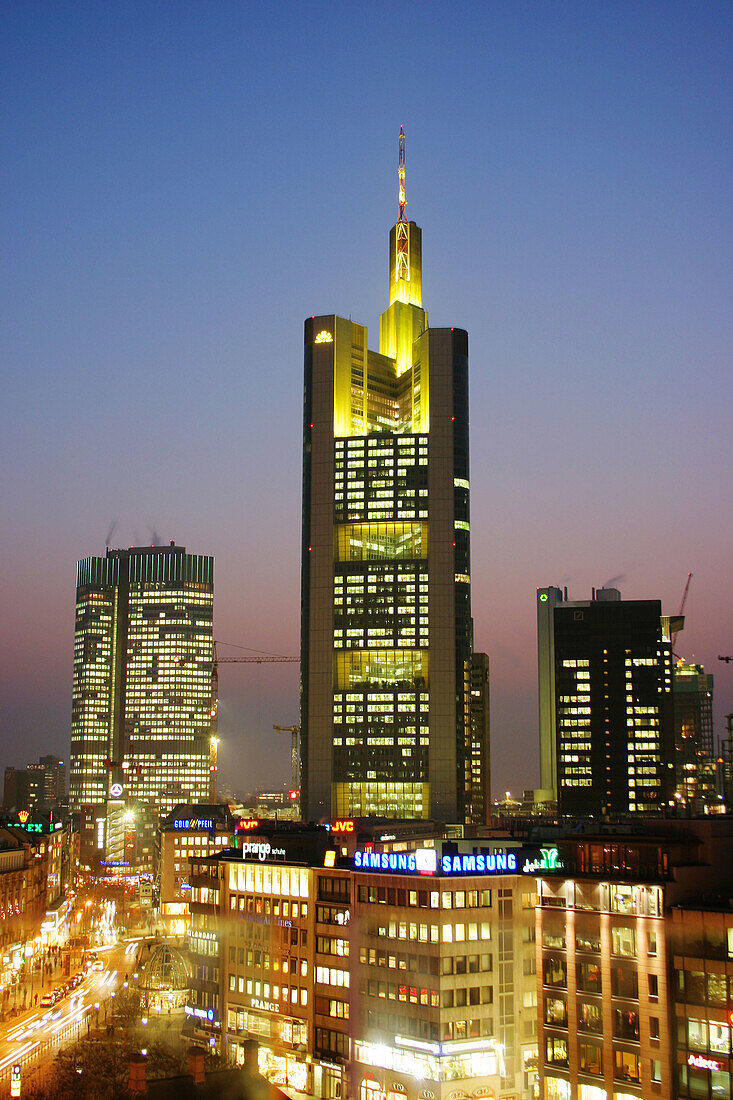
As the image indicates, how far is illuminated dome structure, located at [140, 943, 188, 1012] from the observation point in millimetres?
141500

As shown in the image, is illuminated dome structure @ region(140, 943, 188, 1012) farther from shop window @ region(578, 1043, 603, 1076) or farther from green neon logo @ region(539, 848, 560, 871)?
shop window @ region(578, 1043, 603, 1076)

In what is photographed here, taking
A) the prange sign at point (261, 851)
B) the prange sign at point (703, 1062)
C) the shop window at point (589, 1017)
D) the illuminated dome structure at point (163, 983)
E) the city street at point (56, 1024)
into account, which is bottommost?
the city street at point (56, 1024)

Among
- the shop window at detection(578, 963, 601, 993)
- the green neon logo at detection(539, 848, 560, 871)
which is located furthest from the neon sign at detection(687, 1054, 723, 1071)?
the green neon logo at detection(539, 848, 560, 871)

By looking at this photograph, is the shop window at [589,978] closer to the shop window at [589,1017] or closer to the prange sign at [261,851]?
the shop window at [589,1017]

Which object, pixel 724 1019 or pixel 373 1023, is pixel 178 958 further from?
pixel 724 1019

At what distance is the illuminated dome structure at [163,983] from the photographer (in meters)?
142

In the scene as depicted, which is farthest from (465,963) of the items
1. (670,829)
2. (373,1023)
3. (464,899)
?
(670,829)

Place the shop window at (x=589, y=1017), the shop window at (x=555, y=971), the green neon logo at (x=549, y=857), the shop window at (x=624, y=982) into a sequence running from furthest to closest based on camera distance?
the green neon logo at (x=549, y=857) → the shop window at (x=555, y=971) → the shop window at (x=589, y=1017) → the shop window at (x=624, y=982)

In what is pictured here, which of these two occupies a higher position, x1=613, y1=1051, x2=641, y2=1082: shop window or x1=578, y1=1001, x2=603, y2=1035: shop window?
x1=578, y1=1001, x2=603, y2=1035: shop window

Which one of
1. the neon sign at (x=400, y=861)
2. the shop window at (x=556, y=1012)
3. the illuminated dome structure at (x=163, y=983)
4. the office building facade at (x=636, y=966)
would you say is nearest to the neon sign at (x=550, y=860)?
the office building facade at (x=636, y=966)

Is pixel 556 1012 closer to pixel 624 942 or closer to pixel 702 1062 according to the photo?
pixel 624 942

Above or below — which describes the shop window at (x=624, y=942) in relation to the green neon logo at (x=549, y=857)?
below

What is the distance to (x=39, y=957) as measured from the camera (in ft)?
655

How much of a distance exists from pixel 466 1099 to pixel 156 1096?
5638 cm
